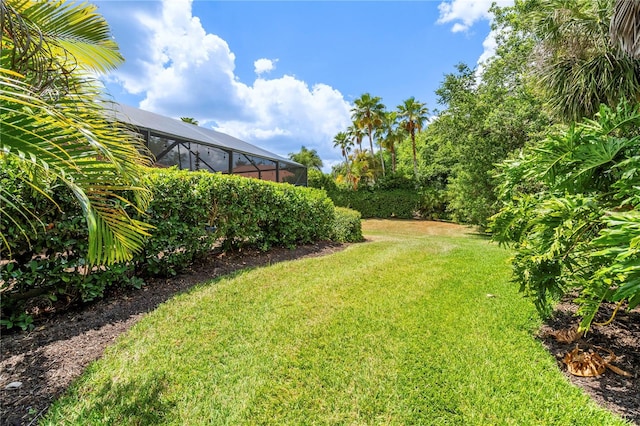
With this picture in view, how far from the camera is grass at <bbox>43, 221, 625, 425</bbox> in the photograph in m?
1.94

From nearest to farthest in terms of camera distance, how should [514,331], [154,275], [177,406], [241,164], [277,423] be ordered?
1. [277,423]
2. [177,406]
3. [514,331]
4. [154,275]
5. [241,164]

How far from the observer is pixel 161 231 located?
429 cm

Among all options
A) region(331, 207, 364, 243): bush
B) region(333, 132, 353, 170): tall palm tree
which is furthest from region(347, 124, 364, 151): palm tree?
region(331, 207, 364, 243): bush

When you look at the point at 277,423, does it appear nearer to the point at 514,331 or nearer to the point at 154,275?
the point at 514,331

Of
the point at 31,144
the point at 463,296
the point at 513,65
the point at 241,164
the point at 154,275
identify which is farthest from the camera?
the point at 513,65

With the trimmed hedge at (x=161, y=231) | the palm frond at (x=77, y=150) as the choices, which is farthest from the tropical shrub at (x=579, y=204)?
the trimmed hedge at (x=161, y=231)

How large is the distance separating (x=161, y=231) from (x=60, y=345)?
6.21ft

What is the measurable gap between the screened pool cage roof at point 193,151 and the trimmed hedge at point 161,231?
8.95ft

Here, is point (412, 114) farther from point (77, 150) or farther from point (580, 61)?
point (77, 150)

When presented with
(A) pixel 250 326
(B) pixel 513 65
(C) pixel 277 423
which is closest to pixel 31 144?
(C) pixel 277 423

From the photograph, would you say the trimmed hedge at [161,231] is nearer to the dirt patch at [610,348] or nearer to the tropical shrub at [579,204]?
the tropical shrub at [579,204]

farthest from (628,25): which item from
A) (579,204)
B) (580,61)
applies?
Answer: (579,204)

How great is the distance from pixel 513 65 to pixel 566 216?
15665 millimetres

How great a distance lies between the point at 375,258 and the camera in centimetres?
660
